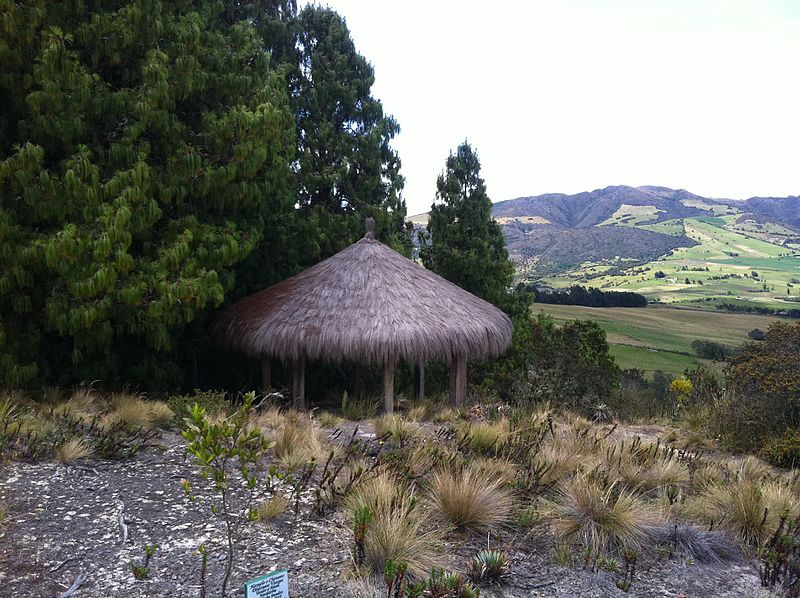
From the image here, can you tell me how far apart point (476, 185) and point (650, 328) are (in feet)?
195

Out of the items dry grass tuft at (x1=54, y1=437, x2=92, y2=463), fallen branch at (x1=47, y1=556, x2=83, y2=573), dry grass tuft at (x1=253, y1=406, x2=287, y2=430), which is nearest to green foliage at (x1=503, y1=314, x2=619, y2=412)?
dry grass tuft at (x1=253, y1=406, x2=287, y2=430)

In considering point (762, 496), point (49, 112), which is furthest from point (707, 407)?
point (49, 112)

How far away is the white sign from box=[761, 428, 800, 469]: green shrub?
24.1ft

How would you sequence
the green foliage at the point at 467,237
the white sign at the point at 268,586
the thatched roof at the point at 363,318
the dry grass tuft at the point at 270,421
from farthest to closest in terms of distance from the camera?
the green foliage at the point at 467,237 < the thatched roof at the point at 363,318 < the dry grass tuft at the point at 270,421 < the white sign at the point at 268,586

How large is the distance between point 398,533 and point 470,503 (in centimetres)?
89

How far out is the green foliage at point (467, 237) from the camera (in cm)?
1847

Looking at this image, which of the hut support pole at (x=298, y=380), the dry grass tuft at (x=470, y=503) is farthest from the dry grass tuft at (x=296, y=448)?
the hut support pole at (x=298, y=380)

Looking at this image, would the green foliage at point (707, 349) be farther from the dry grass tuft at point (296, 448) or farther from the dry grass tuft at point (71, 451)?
the dry grass tuft at point (71, 451)

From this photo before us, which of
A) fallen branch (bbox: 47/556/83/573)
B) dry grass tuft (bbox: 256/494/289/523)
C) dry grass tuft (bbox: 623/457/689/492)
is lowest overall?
dry grass tuft (bbox: 623/457/689/492)

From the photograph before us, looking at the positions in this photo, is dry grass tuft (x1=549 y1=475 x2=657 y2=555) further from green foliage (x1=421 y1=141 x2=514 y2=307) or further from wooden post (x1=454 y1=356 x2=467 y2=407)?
green foliage (x1=421 y1=141 x2=514 y2=307)

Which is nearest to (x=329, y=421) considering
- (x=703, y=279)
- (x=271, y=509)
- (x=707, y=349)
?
(x=271, y=509)

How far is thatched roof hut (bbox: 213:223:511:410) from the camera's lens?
10.1 meters

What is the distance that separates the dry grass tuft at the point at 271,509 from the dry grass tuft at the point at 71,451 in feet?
6.80

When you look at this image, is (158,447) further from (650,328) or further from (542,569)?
(650,328)
